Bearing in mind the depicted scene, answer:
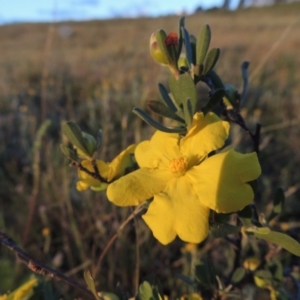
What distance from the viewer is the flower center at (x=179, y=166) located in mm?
523

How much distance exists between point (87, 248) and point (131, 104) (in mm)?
1532

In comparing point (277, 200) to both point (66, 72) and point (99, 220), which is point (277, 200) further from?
point (66, 72)

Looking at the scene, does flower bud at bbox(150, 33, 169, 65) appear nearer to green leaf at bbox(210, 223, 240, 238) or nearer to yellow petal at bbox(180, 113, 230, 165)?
yellow petal at bbox(180, 113, 230, 165)

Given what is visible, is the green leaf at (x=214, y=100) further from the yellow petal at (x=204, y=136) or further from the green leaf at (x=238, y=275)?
the green leaf at (x=238, y=275)

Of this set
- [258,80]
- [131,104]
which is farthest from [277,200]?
[258,80]

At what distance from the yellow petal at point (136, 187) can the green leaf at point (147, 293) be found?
0.39 ft

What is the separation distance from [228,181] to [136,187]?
0.33ft

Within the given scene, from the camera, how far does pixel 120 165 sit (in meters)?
0.59

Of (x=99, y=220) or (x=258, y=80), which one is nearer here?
(x=99, y=220)

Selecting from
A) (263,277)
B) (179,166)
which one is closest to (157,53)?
(179,166)

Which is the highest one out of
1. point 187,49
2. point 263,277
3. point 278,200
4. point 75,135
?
point 187,49

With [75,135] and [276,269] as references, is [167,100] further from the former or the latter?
[276,269]

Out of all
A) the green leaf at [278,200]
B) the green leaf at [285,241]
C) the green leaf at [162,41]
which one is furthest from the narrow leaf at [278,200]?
the green leaf at [162,41]

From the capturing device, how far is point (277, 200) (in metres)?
0.64
